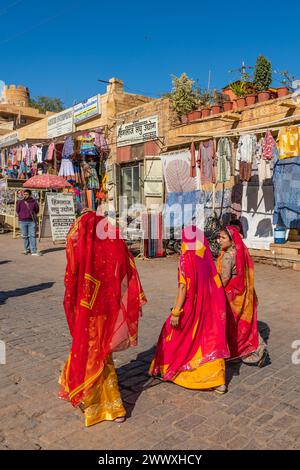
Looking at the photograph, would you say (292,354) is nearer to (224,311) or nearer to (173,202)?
(224,311)

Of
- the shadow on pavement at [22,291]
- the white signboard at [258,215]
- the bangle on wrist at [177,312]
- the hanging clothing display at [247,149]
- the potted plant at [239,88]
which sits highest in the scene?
the potted plant at [239,88]

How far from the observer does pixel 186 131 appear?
1253 cm

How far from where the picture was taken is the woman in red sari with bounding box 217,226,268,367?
4.20 metres

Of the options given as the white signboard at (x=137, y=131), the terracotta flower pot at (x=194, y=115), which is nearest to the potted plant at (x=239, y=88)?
the terracotta flower pot at (x=194, y=115)

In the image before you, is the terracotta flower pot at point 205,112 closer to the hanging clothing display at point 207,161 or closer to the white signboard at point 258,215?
the hanging clothing display at point 207,161

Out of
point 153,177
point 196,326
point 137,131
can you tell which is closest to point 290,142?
point 153,177

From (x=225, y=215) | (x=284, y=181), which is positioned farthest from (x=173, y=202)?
(x=284, y=181)

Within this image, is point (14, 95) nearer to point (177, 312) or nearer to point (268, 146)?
point (268, 146)

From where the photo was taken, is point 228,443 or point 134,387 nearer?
point 228,443

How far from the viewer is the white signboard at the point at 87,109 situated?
15.9 m

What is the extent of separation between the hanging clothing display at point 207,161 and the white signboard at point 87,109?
6.44m
